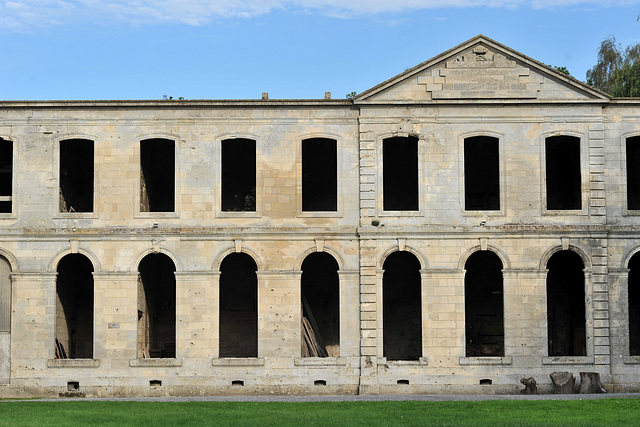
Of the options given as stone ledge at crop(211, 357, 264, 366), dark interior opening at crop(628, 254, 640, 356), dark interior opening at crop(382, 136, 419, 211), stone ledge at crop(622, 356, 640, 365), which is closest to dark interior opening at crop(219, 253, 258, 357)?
stone ledge at crop(211, 357, 264, 366)

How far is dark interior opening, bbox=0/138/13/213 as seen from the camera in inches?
1391

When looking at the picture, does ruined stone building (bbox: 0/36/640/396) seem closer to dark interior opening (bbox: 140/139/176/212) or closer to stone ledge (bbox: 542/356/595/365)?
stone ledge (bbox: 542/356/595/365)

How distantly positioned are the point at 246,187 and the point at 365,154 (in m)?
6.10

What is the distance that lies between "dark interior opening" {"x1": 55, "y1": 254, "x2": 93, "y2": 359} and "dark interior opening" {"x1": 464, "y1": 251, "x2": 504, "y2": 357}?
13.0 m

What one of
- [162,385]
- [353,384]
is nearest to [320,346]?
[353,384]

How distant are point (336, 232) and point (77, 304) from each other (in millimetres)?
9834

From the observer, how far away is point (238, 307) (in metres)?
37.7

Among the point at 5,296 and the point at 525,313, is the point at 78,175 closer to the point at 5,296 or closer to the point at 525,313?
the point at 5,296

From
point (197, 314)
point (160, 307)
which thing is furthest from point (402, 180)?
point (160, 307)

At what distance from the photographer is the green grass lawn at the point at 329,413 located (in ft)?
77.4

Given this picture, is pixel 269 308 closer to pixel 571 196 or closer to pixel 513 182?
pixel 513 182

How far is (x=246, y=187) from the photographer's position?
125 ft

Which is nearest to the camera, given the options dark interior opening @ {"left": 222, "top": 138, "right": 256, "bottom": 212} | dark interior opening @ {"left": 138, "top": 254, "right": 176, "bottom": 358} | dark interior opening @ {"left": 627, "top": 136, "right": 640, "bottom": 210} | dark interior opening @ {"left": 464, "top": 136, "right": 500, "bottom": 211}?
dark interior opening @ {"left": 138, "top": 254, "right": 176, "bottom": 358}

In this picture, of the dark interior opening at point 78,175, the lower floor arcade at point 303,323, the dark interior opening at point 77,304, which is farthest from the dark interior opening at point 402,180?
the dark interior opening at point 77,304
